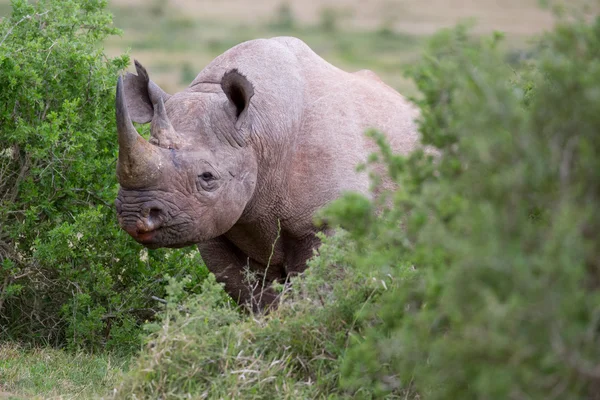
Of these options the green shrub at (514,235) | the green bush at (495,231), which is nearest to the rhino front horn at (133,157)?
the green bush at (495,231)

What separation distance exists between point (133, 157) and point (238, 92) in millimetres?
970

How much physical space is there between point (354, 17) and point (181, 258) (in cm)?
4049

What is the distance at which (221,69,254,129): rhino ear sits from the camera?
6672mm

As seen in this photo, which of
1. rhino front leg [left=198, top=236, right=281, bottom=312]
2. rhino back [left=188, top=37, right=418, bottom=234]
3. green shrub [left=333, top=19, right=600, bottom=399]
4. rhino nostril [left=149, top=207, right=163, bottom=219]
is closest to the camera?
green shrub [left=333, top=19, right=600, bottom=399]

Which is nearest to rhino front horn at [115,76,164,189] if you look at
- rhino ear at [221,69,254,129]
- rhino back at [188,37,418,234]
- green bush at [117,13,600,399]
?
rhino ear at [221,69,254,129]

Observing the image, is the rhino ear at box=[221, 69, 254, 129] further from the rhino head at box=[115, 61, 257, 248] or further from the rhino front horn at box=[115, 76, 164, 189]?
the rhino front horn at box=[115, 76, 164, 189]

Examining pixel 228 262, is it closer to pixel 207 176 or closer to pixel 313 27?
pixel 207 176

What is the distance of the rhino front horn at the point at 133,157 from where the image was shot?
620 centimetres

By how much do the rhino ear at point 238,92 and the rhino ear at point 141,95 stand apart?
26.6 inches

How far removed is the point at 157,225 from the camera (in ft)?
20.9

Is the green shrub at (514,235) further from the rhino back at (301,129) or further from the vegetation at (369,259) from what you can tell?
the rhino back at (301,129)

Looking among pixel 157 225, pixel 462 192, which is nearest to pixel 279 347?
pixel 157 225

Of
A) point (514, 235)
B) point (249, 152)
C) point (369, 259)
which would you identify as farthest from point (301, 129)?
point (514, 235)

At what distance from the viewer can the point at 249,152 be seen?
22.7 feet
